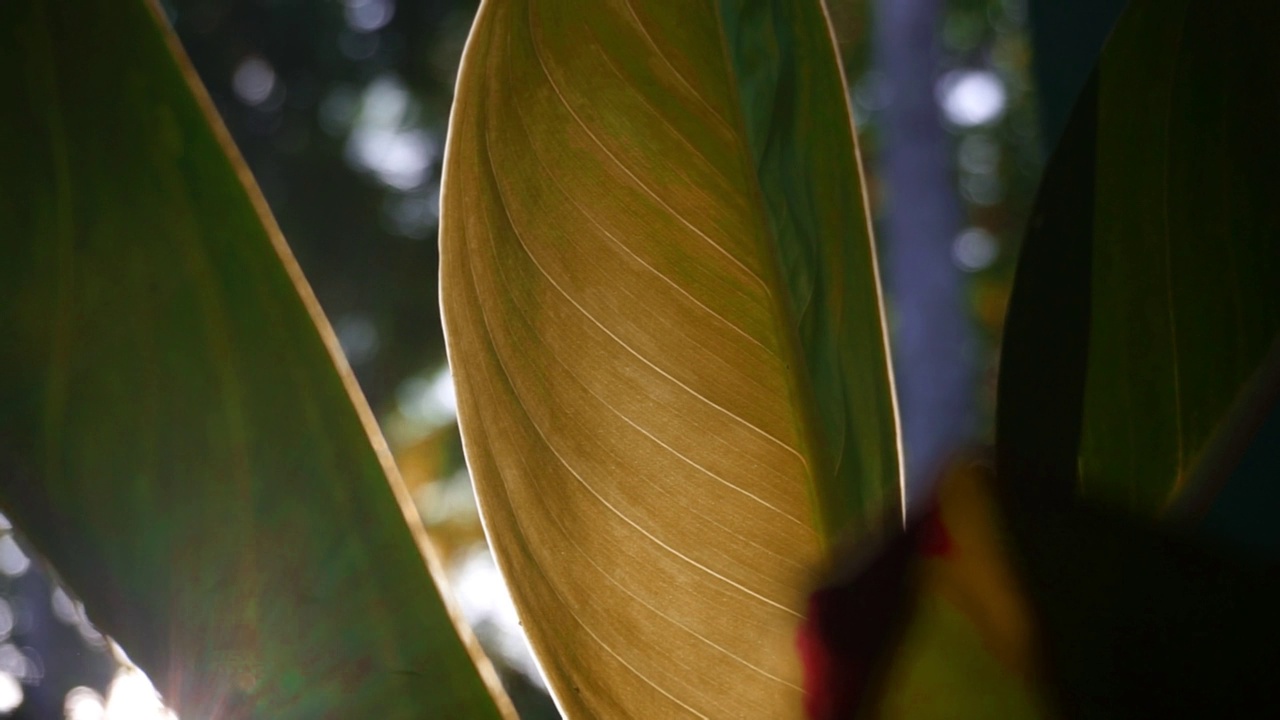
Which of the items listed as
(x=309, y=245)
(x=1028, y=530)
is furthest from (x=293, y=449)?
(x=309, y=245)

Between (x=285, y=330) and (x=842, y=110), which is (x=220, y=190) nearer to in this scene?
(x=285, y=330)

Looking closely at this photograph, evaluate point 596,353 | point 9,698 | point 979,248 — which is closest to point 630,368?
point 596,353

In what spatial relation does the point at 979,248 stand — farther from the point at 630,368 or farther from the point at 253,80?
the point at 253,80

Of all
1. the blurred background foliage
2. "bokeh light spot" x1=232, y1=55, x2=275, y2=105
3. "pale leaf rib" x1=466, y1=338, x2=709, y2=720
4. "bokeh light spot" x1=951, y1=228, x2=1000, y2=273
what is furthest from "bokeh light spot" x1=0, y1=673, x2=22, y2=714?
"bokeh light spot" x1=232, y1=55, x2=275, y2=105

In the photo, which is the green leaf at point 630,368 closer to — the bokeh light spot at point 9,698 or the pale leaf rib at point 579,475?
the pale leaf rib at point 579,475

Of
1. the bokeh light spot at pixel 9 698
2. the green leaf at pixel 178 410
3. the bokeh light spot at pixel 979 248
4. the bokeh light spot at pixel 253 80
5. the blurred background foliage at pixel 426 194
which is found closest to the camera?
the green leaf at pixel 178 410

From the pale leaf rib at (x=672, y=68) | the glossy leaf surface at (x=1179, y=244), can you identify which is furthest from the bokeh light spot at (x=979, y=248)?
the pale leaf rib at (x=672, y=68)

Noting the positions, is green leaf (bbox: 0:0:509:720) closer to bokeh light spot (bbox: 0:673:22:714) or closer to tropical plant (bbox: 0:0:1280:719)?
tropical plant (bbox: 0:0:1280:719)
